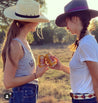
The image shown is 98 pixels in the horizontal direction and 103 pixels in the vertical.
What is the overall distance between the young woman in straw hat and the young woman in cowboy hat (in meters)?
0.37

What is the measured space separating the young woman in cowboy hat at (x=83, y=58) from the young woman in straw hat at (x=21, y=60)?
37 cm

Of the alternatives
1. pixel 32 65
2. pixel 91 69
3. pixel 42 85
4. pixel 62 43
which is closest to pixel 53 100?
pixel 42 85

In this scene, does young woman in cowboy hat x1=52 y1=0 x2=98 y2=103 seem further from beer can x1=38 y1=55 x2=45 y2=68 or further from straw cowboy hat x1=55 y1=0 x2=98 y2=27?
beer can x1=38 y1=55 x2=45 y2=68

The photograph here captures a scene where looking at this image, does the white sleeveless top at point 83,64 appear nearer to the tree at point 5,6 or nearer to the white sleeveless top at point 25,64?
the white sleeveless top at point 25,64

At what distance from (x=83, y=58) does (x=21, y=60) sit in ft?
1.85

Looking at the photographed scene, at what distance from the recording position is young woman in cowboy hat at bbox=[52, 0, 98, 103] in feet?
5.90

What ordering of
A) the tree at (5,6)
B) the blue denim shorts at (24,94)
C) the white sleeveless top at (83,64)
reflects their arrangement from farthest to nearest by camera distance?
the tree at (5,6)
the blue denim shorts at (24,94)
the white sleeveless top at (83,64)

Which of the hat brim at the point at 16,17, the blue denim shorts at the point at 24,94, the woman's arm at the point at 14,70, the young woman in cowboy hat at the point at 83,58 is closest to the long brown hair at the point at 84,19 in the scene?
the young woman in cowboy hat at the point at 83,58

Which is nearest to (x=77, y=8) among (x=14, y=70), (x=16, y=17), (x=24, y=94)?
(x=16, y=17)

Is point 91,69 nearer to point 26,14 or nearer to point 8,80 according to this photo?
point 8,80

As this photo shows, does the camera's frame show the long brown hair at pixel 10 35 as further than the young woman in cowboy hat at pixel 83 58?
Yes

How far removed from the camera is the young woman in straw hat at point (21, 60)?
196cm

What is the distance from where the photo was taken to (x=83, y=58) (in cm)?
182

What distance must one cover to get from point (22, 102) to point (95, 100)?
641 millimetres
